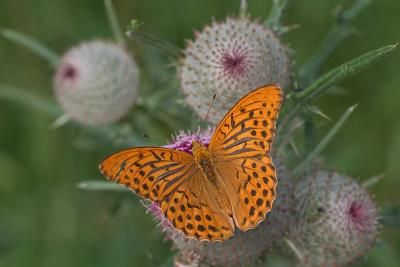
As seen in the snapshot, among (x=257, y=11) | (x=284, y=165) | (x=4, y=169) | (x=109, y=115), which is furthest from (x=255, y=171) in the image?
(x=4, y=169)

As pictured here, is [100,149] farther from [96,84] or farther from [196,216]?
[196,216]

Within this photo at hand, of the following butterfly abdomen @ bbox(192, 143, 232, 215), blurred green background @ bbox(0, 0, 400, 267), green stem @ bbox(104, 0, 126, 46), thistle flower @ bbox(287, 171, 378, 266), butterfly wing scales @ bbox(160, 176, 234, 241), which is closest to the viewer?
butterfly wing scales @ bbox(160, 176, 234, 241)

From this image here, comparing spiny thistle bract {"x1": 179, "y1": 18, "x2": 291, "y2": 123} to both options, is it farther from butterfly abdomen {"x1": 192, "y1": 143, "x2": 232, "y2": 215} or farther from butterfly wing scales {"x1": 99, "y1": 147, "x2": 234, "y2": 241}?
butterfly wing scales {"x1": 99, "y1": 147, "x2": 234, "y2": 241}

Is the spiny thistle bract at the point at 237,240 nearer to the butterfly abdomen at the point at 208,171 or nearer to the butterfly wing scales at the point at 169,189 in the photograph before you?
the butterfly abdomen at the point at 208,171

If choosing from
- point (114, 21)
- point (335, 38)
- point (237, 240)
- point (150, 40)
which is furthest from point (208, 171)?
point (114, 21)

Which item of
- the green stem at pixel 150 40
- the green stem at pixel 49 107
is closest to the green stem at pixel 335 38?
the green stem at pixel 150 40

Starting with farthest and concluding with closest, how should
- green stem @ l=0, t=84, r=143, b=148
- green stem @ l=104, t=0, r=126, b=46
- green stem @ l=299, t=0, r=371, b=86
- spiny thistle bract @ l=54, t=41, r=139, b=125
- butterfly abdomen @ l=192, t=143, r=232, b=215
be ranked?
1. green stem @ l=0, t=84, r=143, b=148
2. spiny thistle bract @ l=54, t=41, r=139, b=125
3. green stem @ l=104, t=0, r=126, b=46
4. green stem @ l=299, t=0, r=371, b=86
5. butterfly abdomen @ l=192, t=143, r=232, b=215

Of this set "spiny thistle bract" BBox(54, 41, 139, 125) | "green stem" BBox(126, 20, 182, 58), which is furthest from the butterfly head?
"spiny thistle bract" BBox(54, 41, 139, 125)
